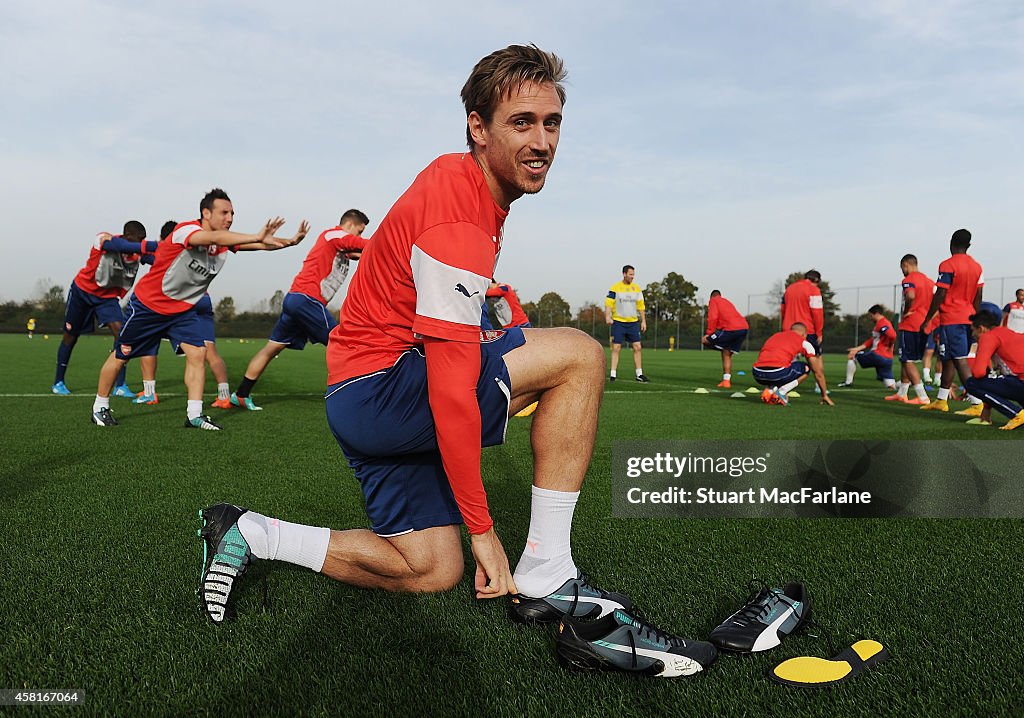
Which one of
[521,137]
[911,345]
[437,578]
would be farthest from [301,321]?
[911,345]

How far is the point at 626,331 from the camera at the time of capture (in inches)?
566

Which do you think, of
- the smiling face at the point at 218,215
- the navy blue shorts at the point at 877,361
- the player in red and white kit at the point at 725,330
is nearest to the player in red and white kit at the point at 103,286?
the smiling face at the point at 218,215

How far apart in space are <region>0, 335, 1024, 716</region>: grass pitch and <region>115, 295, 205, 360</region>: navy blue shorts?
2.63 m

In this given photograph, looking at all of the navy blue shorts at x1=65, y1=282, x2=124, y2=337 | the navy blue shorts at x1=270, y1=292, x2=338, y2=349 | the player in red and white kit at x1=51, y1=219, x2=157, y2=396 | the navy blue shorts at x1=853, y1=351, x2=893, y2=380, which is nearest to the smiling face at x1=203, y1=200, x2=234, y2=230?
the navy blue shorts at x1=270, y1=292, x2=338, y2=349

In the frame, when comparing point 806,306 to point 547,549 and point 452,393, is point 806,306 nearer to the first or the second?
point 547,549

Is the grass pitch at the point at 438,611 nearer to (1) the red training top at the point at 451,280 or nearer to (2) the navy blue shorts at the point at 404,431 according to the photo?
(2) the navy blue shorts at the point at 404,431

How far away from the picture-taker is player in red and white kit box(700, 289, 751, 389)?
503 inches

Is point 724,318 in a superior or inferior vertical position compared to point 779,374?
superior

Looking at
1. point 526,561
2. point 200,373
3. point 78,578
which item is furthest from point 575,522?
point 200,373

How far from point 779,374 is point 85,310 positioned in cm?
941

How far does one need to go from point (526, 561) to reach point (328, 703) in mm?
846

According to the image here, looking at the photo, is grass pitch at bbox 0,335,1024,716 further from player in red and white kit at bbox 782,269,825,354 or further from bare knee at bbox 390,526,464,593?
player in red and white kit at bbox 782,269,825,354

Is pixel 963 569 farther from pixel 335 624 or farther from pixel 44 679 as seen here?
pixel 44 679

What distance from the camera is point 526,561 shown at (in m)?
2.44
